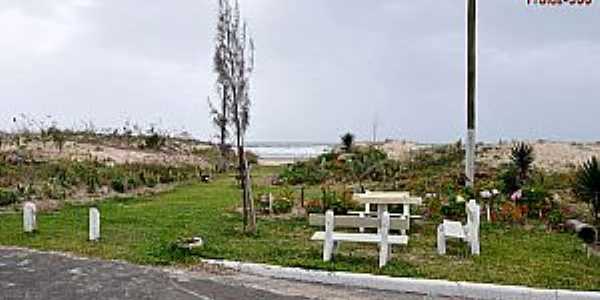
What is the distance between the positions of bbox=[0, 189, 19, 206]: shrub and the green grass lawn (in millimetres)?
1514

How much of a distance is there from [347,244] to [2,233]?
6.05 m

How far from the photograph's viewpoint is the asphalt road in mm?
7746

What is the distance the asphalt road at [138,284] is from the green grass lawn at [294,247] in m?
0.64

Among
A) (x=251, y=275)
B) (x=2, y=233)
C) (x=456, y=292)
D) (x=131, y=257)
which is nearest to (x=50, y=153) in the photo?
(x=2, y=233)

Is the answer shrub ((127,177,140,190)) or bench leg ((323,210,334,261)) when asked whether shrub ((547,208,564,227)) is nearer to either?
bench leg ((323,210,334,261))

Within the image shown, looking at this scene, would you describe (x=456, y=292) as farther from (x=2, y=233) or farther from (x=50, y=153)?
(x=50, y=153)

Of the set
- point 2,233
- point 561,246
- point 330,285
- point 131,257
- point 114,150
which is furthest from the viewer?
point 114,150

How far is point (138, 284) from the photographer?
324 inches

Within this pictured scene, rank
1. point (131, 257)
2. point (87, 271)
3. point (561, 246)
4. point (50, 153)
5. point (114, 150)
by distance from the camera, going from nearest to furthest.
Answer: point (87, 271) < point (131, 257) < point (561, 246) < point (50, 153) < point (114, 150)

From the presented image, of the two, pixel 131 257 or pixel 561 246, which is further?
pixel 561 246

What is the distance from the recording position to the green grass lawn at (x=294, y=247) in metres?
8.80

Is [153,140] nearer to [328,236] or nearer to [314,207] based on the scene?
[314,207]

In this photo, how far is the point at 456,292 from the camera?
783 cm

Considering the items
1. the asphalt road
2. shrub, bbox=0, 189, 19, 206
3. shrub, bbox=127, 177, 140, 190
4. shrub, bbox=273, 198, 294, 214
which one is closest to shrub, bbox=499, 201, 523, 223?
shrub, bbox=273, 198, 294, 214
